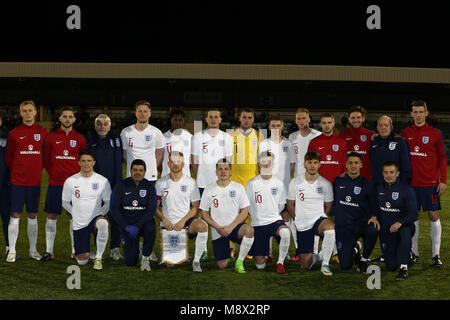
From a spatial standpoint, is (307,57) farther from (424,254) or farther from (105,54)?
(424,254)

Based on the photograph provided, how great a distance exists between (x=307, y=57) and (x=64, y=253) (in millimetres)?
27457

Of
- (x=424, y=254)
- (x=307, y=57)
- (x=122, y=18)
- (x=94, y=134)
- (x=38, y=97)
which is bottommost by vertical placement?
(x=424, y=254)

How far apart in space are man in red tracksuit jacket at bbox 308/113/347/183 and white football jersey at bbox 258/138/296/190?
0.44 metres

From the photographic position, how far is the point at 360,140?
7.18 m

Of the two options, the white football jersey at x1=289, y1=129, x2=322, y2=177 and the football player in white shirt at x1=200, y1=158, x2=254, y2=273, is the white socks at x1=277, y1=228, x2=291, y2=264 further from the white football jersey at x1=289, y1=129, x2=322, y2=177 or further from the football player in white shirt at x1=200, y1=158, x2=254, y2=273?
the white football jersey at x1=289, y1=129, x2=322, y2=177

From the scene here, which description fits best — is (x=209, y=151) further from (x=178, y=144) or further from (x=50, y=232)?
(x=50, y=232)

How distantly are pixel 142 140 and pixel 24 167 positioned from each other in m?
1.58

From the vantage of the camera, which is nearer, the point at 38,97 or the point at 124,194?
the point at 124,194

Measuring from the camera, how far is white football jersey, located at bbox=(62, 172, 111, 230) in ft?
21.9

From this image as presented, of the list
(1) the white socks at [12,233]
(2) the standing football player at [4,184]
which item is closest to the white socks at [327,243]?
(1) the white socks at [12,233]

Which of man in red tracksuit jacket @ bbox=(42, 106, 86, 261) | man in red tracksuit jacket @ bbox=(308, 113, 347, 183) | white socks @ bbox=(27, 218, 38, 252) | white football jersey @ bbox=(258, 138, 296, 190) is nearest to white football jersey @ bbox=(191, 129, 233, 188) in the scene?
white football jersey @ bbox=(258, 138, 296, 190)

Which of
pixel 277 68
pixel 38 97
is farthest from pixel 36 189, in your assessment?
pixel 38 97

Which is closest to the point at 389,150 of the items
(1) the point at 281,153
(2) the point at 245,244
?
(1) the point at 281,153

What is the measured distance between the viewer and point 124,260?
699 cm
